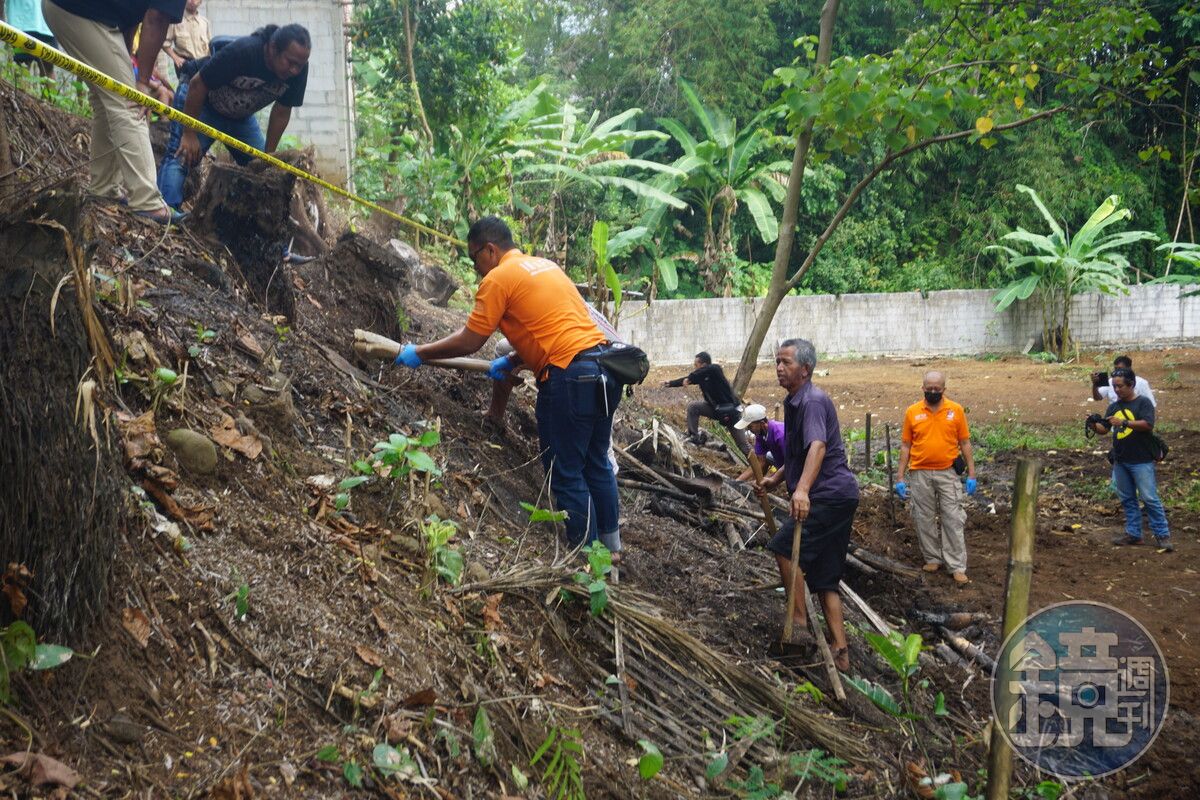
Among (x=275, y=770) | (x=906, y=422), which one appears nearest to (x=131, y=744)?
(x=275, y=770)

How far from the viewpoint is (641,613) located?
4844 millimetres

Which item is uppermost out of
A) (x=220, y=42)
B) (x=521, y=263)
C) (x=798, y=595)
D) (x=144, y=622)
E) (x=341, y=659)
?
(x=220, y=42)

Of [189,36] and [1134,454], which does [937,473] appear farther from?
[189,36]

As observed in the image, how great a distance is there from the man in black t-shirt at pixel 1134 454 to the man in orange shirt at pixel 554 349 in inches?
224

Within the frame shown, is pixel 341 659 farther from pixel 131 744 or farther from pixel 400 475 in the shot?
pixel 400 475

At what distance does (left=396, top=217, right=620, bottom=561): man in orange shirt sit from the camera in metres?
5.29

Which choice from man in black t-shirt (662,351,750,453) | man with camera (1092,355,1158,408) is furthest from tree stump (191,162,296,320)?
man with camera (1092,355,1158,408)

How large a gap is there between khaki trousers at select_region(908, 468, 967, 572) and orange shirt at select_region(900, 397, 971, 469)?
95 mm

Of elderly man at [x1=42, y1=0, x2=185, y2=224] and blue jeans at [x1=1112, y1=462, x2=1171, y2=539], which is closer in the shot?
elderly man at [x1=42, y1=0, x2=185, y2=224]

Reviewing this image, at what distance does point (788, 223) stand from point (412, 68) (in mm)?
6826

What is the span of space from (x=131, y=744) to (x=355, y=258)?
14.6ft

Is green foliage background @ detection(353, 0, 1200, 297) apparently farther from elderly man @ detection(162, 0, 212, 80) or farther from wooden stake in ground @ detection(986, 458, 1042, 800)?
wooden stake in ground @ detection(986, 458, 1042, 800)

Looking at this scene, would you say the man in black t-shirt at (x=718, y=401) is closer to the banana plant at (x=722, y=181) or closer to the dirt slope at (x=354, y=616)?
the dirt slope at (x=354, y=616)

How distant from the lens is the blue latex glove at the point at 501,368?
5.94 m
